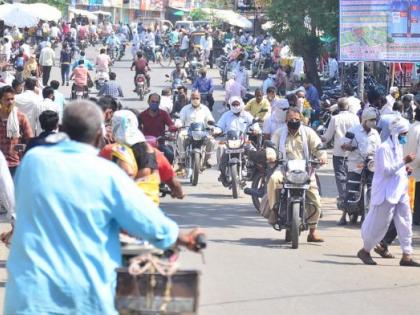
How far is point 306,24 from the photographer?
32.4 meters

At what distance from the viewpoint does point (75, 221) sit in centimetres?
506

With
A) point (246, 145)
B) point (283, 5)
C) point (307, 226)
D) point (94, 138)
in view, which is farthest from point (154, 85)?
point (94, 138)

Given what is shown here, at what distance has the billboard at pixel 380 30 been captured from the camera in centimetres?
1998

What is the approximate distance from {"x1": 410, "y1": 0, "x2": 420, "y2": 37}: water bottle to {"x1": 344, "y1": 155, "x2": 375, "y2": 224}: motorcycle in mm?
6193

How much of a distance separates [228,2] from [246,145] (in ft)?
197

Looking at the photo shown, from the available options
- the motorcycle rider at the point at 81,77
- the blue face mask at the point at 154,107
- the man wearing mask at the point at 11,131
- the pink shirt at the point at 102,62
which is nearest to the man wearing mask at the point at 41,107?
the blue face mask at the point at 154,107

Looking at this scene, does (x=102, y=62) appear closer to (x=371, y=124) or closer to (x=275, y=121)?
(x=275, y=121)

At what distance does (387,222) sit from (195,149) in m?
7.39

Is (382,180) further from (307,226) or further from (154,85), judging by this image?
(154,85)

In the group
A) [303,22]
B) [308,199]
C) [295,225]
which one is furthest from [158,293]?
[303,22]

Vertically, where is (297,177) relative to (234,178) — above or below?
above

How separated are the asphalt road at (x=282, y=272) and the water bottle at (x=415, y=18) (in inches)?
205

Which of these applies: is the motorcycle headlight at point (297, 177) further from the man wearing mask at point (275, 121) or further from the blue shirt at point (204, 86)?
the blue shirt at point (204, 86)

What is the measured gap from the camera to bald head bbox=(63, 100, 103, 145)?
5191 millimetres
